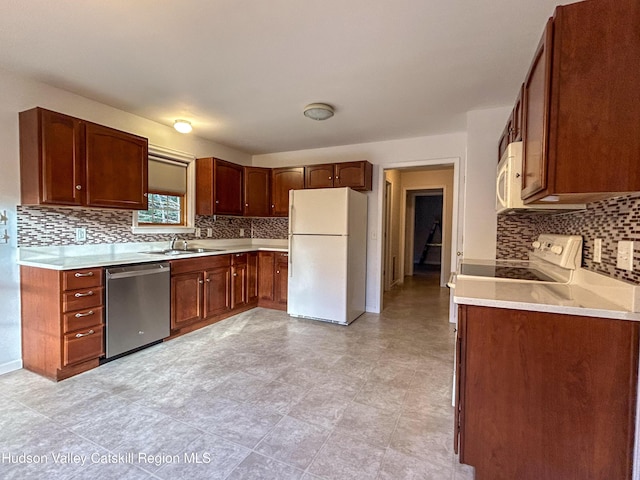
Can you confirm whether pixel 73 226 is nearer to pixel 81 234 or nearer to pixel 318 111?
pixel 81 234

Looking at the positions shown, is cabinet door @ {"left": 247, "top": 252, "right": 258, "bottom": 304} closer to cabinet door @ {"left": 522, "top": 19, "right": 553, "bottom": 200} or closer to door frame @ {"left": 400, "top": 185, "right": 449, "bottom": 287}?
cabinet door @ {"left": 522, "top": 19, "right": 553, "bottom": 200}

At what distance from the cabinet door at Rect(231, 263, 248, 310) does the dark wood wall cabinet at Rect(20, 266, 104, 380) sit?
1.57 meters

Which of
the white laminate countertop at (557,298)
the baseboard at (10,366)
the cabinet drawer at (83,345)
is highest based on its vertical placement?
the white laminate countertop at (557,298)

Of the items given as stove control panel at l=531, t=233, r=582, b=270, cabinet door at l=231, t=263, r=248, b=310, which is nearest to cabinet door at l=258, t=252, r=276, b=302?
cabinet door at l=231, t=263, r=248, b=310

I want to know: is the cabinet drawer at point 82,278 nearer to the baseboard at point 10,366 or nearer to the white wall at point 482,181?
the baseboard at point 10,366

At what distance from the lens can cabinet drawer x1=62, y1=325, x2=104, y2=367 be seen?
2.29 m

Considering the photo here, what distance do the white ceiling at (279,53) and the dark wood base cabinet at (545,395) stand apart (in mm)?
1634

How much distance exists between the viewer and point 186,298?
3.28 metres

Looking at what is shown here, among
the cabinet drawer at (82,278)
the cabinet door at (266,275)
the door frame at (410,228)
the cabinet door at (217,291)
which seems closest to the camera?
the cabinet drawer at (82,278)

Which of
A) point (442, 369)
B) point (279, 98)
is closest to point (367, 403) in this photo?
point (442, 369)

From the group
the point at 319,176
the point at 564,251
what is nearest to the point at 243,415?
the point at 564,251

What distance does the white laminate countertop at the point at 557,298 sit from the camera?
45.5 inches

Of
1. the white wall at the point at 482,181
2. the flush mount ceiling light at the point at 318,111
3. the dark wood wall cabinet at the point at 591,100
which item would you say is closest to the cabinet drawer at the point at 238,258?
the flush mount ceiling light at the point at 318,111

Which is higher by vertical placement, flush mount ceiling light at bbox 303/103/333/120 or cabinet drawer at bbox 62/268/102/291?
flush mount ceiling light at bbox 303/103/333/120
